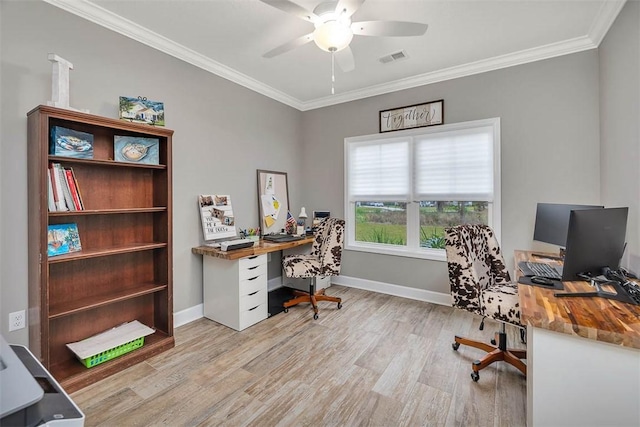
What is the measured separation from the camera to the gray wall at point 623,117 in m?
1.89

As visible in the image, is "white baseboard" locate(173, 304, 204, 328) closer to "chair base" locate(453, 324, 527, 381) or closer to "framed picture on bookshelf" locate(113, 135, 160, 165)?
"framed picture on bookshelf" locate(113, 135, 160, 165)

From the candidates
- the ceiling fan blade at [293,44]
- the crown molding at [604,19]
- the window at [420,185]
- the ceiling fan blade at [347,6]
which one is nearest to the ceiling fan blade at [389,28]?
the ceiling fan blade at [347,6]

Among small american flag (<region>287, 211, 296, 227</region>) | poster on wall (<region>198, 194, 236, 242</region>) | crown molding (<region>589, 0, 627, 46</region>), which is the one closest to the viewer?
crown molding (<region>589, 0, 627, 46</region>)

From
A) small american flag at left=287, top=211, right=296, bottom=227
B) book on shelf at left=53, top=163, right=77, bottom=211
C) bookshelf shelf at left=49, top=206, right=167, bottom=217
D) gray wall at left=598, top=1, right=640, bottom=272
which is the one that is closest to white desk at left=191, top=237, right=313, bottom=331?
bookshelf shelf at left=49, top=206, right=167, bottom=217

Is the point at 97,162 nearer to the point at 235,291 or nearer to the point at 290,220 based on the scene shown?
the point at 235,291

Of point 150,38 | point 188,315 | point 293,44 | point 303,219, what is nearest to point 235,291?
point 188,315

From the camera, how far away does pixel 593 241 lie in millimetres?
1463

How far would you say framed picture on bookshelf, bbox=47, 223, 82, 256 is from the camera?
191cm

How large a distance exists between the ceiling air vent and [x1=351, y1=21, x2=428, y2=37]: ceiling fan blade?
96 centimetres

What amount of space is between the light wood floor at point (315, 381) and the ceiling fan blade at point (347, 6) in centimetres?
246

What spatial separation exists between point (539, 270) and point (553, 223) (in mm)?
805

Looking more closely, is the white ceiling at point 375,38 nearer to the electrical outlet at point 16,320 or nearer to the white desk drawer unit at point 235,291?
the white desk drawer unit at point 235,291

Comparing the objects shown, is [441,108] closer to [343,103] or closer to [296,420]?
[343,103]

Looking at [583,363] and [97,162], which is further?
[97,162]
